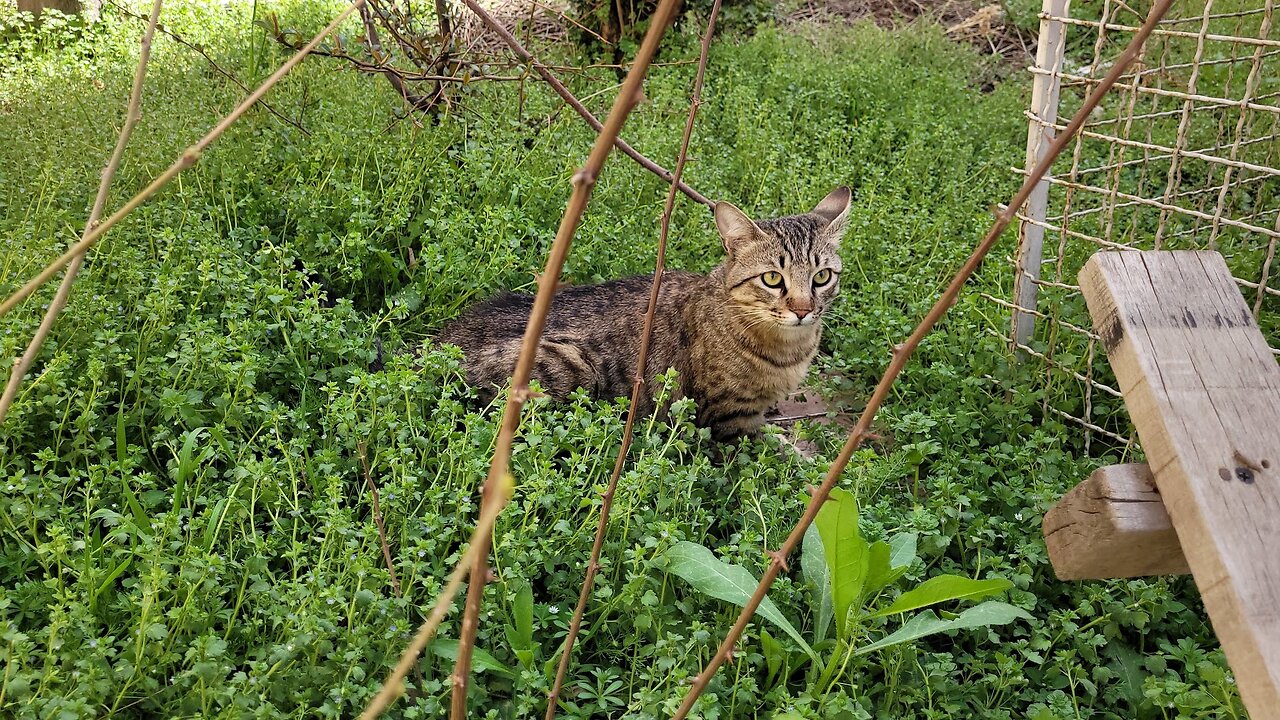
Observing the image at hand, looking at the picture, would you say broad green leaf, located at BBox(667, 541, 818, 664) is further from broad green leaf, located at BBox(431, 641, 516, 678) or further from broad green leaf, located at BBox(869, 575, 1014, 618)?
broad green leaf, located at BBox(431, 641, 516, 678)

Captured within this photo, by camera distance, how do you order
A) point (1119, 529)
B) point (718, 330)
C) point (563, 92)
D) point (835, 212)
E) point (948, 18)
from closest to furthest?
point (1119, 529)
point (563, 92)
point (718, 330)
point (835, 212)
point (948, 18)

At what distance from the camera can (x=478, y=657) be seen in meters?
2.52

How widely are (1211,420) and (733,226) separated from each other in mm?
2221

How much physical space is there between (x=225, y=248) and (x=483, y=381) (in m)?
1.23

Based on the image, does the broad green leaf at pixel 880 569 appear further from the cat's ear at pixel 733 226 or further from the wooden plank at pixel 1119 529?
the cat's ear at pixel 733 226

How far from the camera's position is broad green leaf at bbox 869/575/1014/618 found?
8.83 ft

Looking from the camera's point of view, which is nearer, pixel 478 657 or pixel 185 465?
pixel 478 657

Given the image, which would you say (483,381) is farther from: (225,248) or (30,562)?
(30,562)

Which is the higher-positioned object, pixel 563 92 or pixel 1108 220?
pixel 563 92

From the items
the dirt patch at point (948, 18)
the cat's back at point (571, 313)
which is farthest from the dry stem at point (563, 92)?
the dirt patch at point (948, 18)

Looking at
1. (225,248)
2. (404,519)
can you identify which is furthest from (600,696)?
(225,248)

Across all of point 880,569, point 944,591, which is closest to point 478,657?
point 880,569

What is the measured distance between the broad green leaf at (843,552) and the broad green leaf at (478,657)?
94cm

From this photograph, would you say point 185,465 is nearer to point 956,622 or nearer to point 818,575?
point 818,575
